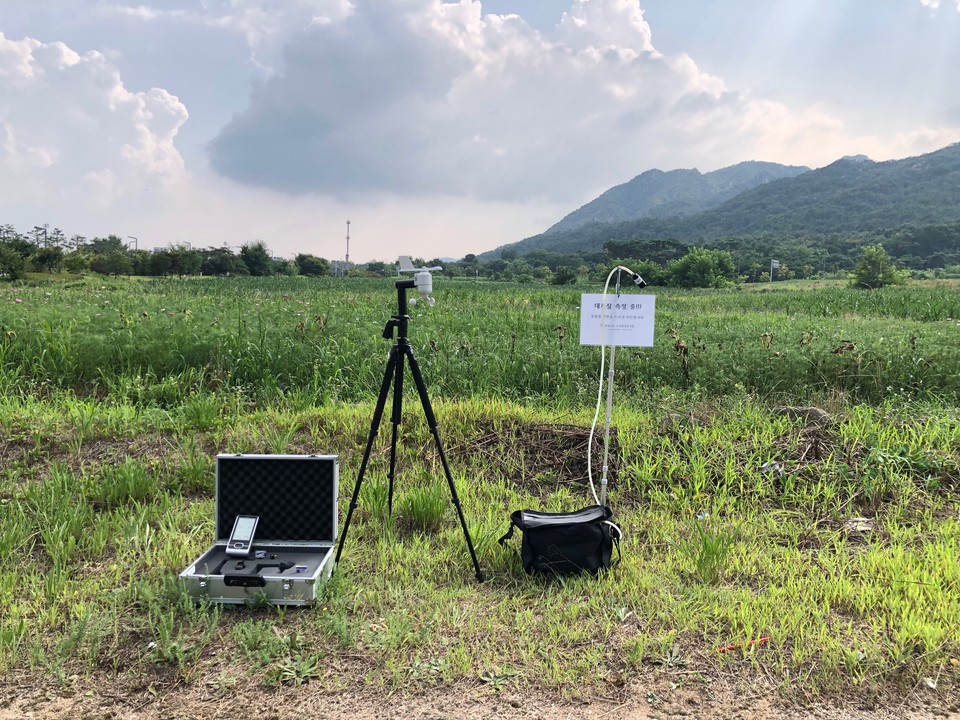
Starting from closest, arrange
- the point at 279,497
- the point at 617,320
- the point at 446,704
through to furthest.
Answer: the point at 446,704 → the point at 279,497 → the point at 617,320

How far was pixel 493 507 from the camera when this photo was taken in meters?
3.96

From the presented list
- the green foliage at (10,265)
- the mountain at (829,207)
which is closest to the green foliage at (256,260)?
the green foliage at (10,265)

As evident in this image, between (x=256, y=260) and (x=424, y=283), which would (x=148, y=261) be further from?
(x=424, y=283)

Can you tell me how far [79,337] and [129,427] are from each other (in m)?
2.73

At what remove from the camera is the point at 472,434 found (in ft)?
16.5

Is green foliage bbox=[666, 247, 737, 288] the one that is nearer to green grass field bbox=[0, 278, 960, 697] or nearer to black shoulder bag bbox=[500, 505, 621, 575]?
green grass field bbox=[0, 278, 960, 697]

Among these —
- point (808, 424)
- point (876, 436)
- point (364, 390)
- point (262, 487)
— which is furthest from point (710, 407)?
point (262, 487)

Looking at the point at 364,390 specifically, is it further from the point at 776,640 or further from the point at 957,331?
the point at 957,331

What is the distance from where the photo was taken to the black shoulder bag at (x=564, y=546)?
10.2ft

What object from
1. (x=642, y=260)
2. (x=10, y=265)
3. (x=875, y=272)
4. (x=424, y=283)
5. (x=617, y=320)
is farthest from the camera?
(x=642, y=260)

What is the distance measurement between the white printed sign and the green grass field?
1.19 meters

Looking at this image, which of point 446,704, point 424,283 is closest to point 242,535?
point 446,704

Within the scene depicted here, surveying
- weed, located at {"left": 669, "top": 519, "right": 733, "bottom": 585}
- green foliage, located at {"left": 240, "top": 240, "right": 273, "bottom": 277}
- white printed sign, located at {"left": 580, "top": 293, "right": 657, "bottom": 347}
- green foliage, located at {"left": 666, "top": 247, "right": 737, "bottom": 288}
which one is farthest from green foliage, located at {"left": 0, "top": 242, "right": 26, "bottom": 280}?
green foliage, located at {"left": 666, "top": 247, "right": 737, "bottom": 288}

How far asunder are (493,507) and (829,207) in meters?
188
